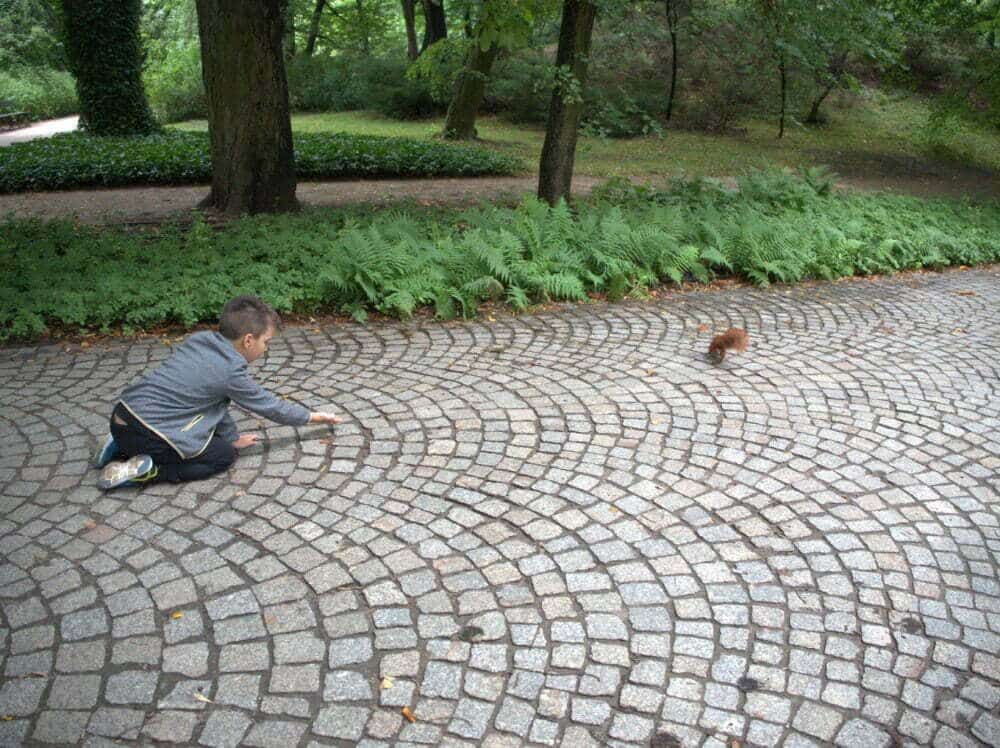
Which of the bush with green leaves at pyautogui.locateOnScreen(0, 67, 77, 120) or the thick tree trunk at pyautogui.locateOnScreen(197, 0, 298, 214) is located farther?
the bush with green leaves at pyautogui.locateOnScreen(0, 67, 77, 120)

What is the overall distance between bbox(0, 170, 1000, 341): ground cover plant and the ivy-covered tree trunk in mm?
12403

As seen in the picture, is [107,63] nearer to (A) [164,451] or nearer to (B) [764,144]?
(B) [764,144]

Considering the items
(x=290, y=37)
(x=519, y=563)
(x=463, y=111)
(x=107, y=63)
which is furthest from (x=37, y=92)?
(x=519, y=563)

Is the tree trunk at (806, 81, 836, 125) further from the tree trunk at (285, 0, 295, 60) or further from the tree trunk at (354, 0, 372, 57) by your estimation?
the tree trunk at (285, 0, 295, 60)

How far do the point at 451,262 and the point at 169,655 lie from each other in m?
5.38

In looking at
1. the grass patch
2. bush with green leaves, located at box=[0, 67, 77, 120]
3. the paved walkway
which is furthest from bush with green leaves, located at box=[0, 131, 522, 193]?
bush with green leaves, located at box=[0, 67, 77, 120]

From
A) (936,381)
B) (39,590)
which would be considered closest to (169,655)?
(39,590)

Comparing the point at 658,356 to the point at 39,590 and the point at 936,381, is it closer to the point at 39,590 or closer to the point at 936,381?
the point at 936,381

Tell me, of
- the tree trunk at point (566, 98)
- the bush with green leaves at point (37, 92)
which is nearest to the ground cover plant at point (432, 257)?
the tree trunk at point (566, 98)

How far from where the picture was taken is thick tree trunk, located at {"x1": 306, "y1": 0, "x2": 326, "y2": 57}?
3263 cm

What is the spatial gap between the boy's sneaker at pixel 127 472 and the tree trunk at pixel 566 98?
703cm

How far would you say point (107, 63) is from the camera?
20.3 metres

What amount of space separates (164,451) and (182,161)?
1266 centimetres

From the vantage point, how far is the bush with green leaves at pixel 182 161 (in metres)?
14.7
